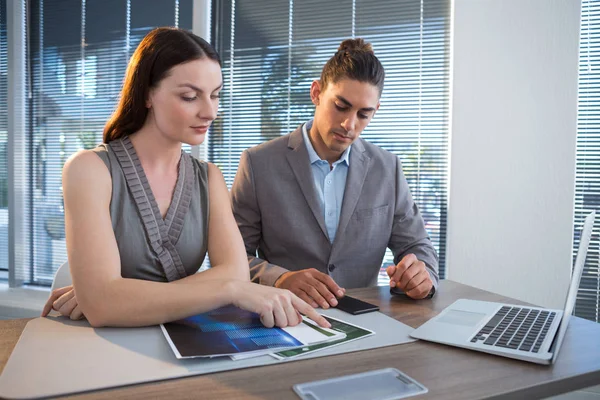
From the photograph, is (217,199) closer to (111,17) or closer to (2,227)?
(111,17)

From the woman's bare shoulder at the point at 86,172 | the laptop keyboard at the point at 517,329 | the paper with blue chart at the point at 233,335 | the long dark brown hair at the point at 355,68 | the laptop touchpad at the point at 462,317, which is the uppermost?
the long dark brown hair at the point at 355,68

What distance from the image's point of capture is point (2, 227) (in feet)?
13.0

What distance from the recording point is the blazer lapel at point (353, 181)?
76.2 inches

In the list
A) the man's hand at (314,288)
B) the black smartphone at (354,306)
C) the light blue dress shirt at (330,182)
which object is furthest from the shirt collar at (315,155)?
the black smartphone at (354,306)

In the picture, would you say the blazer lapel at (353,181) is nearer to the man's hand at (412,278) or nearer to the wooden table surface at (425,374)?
the man's hand at (412,278)

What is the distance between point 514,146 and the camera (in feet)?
9.14

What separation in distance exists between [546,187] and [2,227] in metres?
4.05

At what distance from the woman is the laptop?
278 millimetres

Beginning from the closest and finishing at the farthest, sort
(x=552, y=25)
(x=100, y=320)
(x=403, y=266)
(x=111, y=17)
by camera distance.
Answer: (x=100, y=320)
(x=403, y=266)
(x=552, y=25)
(x=111, y=17)

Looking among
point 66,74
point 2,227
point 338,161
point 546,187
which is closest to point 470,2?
point 546,187

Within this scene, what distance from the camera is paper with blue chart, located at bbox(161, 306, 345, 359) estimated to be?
890mm

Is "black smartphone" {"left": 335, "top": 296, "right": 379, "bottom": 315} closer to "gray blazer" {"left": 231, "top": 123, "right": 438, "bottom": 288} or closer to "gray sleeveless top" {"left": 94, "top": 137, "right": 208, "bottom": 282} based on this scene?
"gray sleeveless top" {"left": 94, "top": 137, "right": 208, "bottom": 282}

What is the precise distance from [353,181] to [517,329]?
1.01 m

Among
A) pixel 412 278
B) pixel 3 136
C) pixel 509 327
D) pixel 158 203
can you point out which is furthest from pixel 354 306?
pixel 3 136
